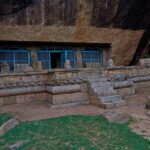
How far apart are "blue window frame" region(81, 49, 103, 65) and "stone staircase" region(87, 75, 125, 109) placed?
24.9ft

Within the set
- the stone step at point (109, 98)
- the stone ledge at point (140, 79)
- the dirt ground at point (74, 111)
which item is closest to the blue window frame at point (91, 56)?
the stone ledge at point (140, 79)

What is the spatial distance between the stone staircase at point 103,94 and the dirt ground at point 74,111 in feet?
0.85

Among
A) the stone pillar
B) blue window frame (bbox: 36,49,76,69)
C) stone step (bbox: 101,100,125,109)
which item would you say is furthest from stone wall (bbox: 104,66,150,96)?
blue window frame (bbox: 36,49,76,69)

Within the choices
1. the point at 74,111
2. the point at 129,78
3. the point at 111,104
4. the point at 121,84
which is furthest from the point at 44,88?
the point at 129,78

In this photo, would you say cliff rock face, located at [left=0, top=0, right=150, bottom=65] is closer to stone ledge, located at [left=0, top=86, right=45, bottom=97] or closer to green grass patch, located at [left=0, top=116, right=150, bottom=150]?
stone ledge, located at [left=0, top=86, right=45, bottom=97]

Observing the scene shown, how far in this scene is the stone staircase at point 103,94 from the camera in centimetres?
910

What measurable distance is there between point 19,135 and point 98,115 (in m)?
2.79

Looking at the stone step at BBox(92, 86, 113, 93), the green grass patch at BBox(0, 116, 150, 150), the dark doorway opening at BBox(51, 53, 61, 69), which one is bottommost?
the green grass patch at BBox(0, 116, 150, 150)

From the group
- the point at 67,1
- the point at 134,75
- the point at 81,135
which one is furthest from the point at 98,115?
the point at 67,1

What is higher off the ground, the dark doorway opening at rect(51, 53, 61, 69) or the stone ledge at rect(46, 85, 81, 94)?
the dark doorway opening at rect(51, 53, 61, 69)

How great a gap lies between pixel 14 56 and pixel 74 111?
8298 millimetres

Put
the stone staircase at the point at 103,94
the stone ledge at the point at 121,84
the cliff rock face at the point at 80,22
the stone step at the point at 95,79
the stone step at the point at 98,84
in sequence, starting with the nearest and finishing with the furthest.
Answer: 1. the stone staircase at the point at 103,94
2. the stone step at the point at 98,84
3. the stone step at the point at 95,79
4. the stone ledge at the point at 121,84
5. the cliff rock face at the point at 80,22

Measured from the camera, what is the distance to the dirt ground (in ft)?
24.3

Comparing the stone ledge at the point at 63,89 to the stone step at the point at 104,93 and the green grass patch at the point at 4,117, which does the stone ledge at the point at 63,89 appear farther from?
the green grass patch at the point at 4,117
